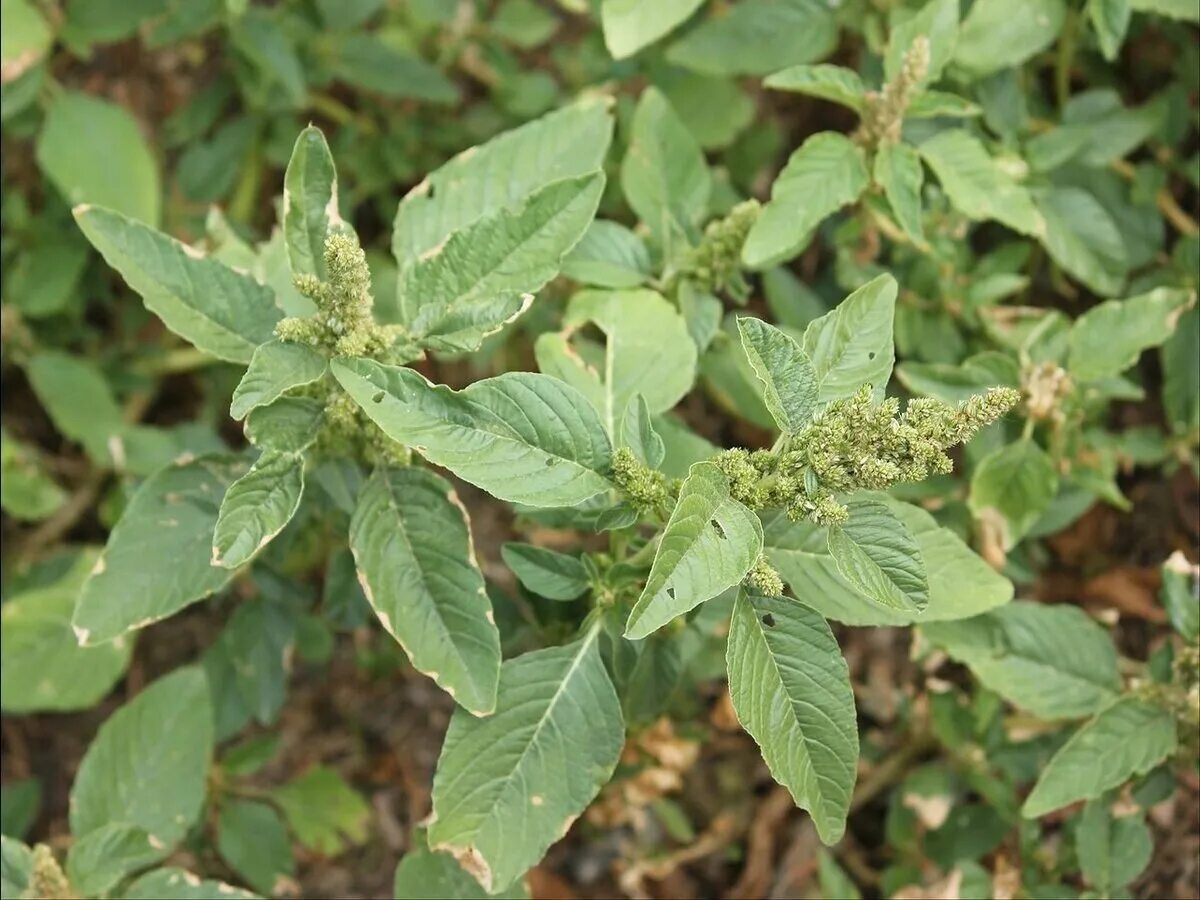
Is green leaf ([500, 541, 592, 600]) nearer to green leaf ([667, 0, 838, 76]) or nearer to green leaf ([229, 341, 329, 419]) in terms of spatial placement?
green leaf ([229, 341, 329, 419])

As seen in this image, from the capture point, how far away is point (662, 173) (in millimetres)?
2086

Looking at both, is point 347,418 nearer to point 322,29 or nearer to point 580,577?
point 580,577

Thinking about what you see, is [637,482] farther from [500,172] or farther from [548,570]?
[500,172]

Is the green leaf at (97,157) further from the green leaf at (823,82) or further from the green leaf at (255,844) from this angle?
the green leaf at (823,82)

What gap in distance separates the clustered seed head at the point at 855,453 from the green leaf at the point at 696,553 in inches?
2.4

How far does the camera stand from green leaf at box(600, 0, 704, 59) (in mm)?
2041

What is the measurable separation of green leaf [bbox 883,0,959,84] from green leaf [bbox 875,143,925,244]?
0.42 ft

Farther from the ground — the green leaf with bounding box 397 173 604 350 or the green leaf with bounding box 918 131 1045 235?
the green leaf with bounding box 397 173 604 350

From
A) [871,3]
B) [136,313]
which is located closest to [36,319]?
[136,313]

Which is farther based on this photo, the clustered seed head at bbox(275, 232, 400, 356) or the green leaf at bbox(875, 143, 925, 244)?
the green leaf at bbox(875, 143, 925, 244)

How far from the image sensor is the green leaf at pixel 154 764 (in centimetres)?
202

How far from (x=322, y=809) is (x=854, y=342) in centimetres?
167

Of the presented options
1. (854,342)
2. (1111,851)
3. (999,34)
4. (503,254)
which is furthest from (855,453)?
(999,34)

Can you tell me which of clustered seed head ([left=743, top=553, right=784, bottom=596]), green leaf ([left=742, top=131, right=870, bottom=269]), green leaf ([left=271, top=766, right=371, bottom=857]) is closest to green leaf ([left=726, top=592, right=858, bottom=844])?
clustered seed head ([left=743, top=553, right=784, bottom=596])
